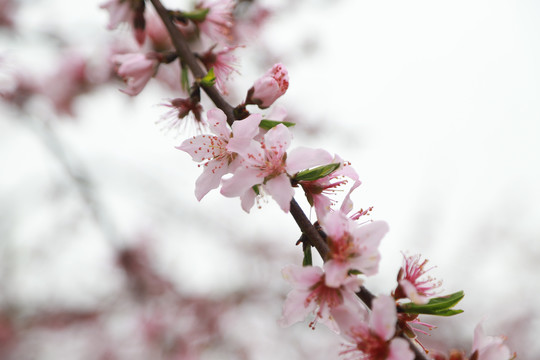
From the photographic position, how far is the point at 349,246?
853 mm

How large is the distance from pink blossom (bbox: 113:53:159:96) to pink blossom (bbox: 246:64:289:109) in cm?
42

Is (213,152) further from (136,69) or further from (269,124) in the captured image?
Answer: (136,69)

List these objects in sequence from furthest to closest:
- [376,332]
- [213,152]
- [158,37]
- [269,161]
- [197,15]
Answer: [158,37]
[197,15]
[213,152]
[269,161]
[376,332]

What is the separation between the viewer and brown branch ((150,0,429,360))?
0.89 metres

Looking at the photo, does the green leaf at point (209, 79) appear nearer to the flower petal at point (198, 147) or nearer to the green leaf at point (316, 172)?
the flower petal at point (198, 147)

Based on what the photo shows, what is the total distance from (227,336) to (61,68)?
3166 mm

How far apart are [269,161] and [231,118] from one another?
174mm

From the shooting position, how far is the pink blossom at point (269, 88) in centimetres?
108

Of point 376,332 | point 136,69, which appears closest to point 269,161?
point 376,332

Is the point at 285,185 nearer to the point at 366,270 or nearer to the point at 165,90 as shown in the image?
the point at 366,270

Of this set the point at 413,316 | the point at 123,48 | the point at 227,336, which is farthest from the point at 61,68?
the point at 413,316

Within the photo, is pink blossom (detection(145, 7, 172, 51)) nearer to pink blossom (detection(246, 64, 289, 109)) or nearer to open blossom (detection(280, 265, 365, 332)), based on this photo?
pink blossom (detection(246, 64, 289, 109))

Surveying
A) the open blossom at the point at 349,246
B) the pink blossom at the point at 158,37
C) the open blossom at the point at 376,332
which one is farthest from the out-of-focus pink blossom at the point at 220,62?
the pink blossom at the point at 158,37

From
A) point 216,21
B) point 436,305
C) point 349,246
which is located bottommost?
point 436,305
